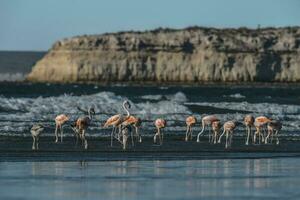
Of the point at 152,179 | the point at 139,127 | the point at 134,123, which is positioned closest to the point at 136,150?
the point at 134,123

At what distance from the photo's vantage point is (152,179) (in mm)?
26156

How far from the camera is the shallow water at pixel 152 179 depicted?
77.2 ft

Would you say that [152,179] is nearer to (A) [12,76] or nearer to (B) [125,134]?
(B) [125,134]

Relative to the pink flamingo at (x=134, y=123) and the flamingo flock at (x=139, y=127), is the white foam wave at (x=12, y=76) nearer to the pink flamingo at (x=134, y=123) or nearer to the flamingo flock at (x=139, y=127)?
the flamingo flock at (x=139, y=127)

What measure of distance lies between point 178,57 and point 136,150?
112 m

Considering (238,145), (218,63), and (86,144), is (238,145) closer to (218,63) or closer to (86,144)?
(86,144)

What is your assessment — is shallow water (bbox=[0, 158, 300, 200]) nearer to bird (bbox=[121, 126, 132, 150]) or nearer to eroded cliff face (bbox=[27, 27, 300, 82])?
bird (bbox=[121, 126, 132, 150])

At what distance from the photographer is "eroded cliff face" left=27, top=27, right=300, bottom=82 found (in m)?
141


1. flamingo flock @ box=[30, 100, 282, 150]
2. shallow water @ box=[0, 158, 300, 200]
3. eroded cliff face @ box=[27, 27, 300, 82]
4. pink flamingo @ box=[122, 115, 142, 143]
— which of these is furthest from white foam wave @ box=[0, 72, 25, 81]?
shallow water @ box=[0, 158, 300, 200]

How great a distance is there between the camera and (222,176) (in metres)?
27.1

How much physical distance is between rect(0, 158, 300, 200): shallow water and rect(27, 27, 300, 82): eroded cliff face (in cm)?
10796

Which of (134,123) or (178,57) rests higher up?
(178,57)

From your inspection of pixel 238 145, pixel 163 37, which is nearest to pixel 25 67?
pixel 163 37

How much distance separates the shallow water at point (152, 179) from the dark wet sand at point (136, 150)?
1.59 m
